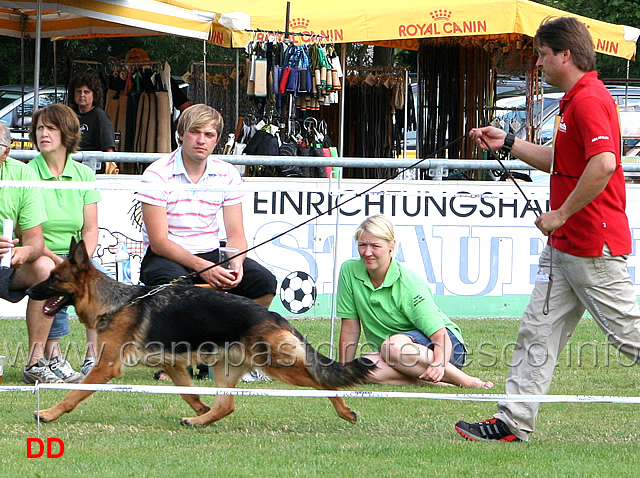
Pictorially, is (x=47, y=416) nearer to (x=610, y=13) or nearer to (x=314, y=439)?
(x=314, y=439)

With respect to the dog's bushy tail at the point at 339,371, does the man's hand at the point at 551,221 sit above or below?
above

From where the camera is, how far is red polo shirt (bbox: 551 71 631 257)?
425 centimetres

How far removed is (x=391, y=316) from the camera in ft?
20.4

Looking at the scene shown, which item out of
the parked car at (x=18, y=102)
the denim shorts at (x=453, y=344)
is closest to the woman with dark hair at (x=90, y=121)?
the parked car at (x=18, y=102)

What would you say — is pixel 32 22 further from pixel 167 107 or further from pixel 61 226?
pixel 61 226

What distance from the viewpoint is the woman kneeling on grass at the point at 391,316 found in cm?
606

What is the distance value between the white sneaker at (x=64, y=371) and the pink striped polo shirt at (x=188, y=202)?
3.37ft

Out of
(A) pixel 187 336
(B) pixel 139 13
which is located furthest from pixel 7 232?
(B) pixel 139 13

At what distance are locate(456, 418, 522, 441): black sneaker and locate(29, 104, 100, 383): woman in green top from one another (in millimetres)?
2639

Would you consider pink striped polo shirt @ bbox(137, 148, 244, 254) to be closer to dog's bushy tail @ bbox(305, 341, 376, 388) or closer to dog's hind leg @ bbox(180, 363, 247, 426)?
dog's hind leg @ bbox(180, 363, 247, 426)

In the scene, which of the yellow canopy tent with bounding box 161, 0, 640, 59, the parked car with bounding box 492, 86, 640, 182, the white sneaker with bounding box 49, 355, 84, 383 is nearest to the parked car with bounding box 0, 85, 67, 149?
the yellow canopy tent with bounding box 161, 0, 640, 59

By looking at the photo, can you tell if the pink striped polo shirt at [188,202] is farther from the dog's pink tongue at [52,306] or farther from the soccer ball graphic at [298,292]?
the soccer ball graphic at [298,292]

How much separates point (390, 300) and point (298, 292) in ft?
8.75

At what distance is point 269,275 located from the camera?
20.3ft
